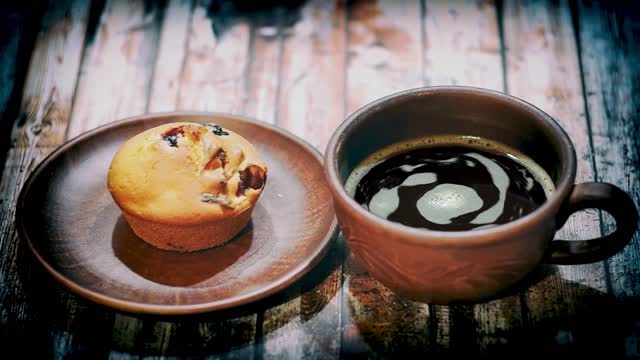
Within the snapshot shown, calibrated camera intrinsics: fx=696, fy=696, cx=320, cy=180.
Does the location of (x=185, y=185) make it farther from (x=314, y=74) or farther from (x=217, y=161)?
(x=314, y=74)

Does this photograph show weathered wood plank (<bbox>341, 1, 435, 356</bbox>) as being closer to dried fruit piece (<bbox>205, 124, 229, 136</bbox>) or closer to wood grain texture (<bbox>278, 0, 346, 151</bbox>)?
wood grain texture (<bbox>278, 0, 346, 151</bbox>)

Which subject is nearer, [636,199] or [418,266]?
[418,266]

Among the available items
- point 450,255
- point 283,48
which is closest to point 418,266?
point 450,255

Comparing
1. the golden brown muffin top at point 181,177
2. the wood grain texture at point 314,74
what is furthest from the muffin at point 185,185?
the wood grain texture at point 314,74

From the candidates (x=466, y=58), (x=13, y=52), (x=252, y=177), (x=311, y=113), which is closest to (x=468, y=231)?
(x=252, y=177)

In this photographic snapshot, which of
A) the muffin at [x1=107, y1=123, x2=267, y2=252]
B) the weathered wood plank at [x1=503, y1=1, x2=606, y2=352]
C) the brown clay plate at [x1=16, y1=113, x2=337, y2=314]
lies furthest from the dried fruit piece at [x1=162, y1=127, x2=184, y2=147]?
Answer: the weathered wood plank at [x1=503, y1=1, x2=606, y2=352]

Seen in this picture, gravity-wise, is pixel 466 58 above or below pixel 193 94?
above

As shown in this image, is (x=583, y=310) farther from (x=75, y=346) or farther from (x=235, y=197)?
(x=75, y=346)
